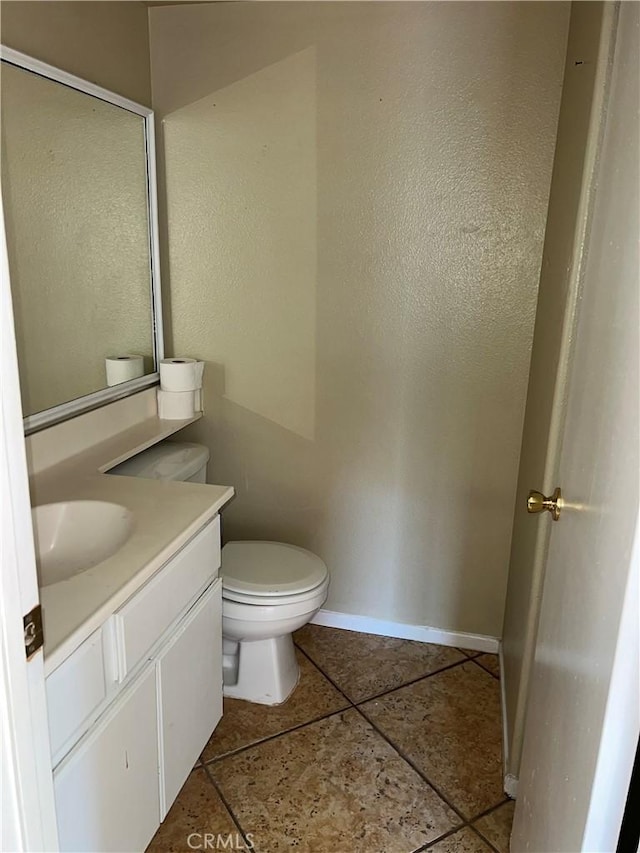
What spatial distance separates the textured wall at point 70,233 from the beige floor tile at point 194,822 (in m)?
1.15

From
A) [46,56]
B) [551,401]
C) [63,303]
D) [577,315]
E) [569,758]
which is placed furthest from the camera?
[63,303]

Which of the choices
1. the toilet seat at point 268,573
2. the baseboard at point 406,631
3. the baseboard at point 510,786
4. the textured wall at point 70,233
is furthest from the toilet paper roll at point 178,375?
the baseboard at point 510,786

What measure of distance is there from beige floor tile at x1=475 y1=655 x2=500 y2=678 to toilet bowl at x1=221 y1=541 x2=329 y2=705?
0.70 m

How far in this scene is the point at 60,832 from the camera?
1.13 meters

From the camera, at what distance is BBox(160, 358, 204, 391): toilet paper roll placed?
7.71 ft

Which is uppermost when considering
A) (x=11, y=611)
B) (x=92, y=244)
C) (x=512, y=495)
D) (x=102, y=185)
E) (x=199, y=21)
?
(x=199, y=21)

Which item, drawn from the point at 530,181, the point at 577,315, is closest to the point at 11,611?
the point at 577,315

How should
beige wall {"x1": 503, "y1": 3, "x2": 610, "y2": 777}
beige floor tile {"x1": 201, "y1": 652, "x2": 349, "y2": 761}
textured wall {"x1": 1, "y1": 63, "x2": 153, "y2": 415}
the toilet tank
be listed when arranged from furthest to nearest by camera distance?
1. the toilet tank
2. beige floor tile {"x1": 201, "y1": 652, "x2": 349, "y2": 761}
3. textured wall {"x1": 1, "y1": 63, "x2": 153, "y2": 415}
4. beige wall {"x1": 503, "y1": 3, "x2": 610, "y2": 777}

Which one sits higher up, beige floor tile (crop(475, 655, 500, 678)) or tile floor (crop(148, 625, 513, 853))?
beige floor tile (crop(475, 655, 500, 678))

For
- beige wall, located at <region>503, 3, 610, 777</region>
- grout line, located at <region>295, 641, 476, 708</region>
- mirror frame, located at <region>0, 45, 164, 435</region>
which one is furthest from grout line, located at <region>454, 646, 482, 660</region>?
mirror frame, located at <region>0, 45, 164, 435</region>

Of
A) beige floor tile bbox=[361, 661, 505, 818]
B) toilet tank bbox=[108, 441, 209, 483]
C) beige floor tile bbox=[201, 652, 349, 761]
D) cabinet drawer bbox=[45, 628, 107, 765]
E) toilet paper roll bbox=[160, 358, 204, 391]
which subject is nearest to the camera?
cabinet drawer bbox=[45, 628, 107, 765]

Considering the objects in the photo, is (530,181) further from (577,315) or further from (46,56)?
(46,56)

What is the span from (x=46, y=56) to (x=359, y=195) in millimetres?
1012

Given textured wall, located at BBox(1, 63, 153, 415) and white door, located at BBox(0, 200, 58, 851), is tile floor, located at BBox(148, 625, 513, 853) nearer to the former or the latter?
white door, located at BBox(0, 200, 58, 851)
